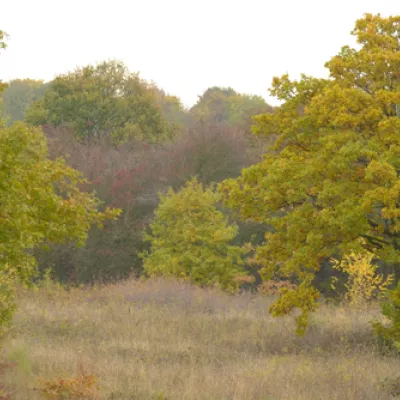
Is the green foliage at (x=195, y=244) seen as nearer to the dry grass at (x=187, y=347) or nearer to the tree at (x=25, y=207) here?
the dry grass at (x=187, y=347)

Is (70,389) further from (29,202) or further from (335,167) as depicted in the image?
(335,167)

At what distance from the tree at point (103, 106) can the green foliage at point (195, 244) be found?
22833mm

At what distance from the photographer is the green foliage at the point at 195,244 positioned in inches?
1215

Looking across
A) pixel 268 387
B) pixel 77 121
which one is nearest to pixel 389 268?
pixel 268 387

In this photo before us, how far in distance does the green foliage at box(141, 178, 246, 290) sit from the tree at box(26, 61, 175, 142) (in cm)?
2283

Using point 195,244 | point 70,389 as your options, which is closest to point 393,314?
point 70,389

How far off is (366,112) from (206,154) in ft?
99.2

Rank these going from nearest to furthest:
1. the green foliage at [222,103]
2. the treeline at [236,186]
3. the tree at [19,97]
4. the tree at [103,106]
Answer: the treeline at [236,186]
the tree at [103,106]
the green foliage at [222,103]
the tree at [19,97]

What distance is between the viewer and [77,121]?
54.5 m

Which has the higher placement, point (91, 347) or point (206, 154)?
point (206, 154)

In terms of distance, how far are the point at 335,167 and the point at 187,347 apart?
20.2 feet

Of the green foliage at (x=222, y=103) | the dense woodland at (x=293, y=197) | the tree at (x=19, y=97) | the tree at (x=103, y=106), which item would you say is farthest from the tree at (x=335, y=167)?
the tree at (x=19, y=97)

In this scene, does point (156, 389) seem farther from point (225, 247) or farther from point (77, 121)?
point (77, 121)

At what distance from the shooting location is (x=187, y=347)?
17172 millimetres
